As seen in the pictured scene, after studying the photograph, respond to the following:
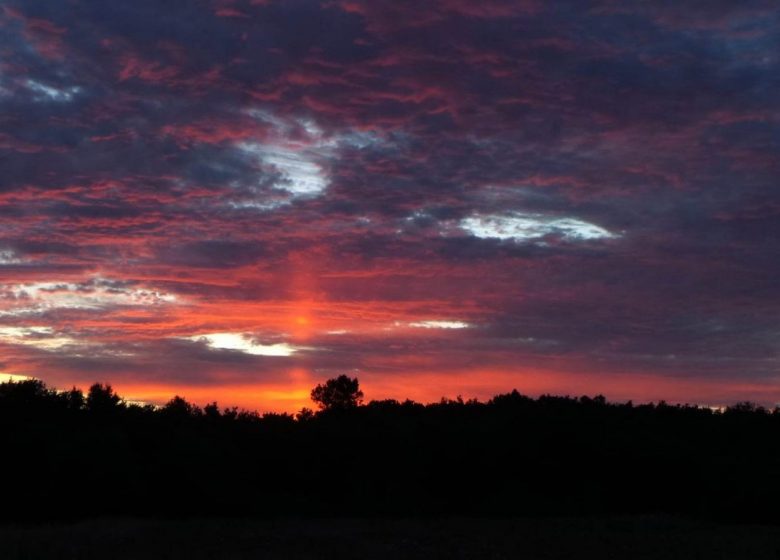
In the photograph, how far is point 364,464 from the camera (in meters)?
41.8

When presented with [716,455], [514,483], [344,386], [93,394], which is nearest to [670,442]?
[716,455]

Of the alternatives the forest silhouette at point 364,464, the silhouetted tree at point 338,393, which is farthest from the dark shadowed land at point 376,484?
the silhouetted tree at point 338,393

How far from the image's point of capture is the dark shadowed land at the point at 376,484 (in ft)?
85.9

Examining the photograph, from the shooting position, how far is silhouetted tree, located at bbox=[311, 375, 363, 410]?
81.1m

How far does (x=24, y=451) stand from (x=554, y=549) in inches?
805

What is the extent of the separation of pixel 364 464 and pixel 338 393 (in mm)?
40399

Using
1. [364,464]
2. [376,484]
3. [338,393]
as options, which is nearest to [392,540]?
[376,484]

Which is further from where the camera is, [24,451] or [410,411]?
[410,411]

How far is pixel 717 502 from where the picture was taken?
37438mm

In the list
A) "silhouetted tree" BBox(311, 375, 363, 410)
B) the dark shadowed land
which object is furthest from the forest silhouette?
"silhouetted tree" BBox(311, 375, 363, 410)

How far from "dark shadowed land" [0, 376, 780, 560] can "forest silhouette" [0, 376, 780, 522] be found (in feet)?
0.28

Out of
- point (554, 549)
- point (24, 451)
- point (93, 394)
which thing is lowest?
point (554, 549)

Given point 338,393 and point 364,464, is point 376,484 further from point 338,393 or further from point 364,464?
point 338,393

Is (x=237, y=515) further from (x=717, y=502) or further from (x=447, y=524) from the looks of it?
(x=717, y=502)
